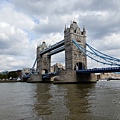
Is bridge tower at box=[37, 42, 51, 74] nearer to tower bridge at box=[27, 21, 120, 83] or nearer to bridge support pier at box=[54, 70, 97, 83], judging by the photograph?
tower bridge at box=[27, 21, 120, 83]

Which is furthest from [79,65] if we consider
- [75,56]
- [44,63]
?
[44,63]

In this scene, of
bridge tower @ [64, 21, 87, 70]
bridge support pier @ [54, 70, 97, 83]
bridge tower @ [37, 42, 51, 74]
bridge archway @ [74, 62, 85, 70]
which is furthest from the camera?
bridge tower @ [37, 42, 51, 74]

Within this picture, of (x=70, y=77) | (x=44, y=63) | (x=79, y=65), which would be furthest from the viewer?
(x=44, y=63)

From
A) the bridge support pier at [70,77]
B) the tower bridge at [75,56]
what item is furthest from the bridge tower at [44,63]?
the bridge support pier at [70,77]

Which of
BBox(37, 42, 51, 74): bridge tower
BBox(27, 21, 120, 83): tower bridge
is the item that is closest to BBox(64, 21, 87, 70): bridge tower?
BBox(27, 21, 120, 83): tower bridge

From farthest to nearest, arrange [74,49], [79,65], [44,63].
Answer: [44,63]
[79,65]
[74,49]

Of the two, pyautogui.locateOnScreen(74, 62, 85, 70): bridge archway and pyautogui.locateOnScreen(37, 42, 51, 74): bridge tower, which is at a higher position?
pyautogui.locateOnScreen(37, 42, 51, 74): bridge tower

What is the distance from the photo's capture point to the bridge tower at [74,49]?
64.2 meters

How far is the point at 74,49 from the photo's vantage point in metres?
64.6

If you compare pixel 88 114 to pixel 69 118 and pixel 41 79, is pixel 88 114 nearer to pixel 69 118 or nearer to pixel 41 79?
pixel 69 118

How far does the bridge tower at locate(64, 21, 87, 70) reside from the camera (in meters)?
64.2

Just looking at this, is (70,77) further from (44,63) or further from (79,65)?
(44,63)

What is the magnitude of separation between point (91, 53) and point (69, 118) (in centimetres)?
5131

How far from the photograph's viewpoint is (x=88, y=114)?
10.5 m
